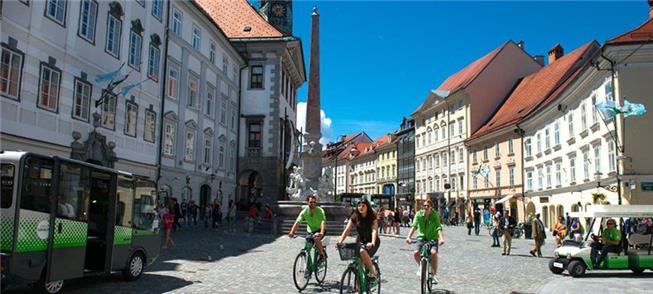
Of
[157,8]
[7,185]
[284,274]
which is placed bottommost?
[284,274]

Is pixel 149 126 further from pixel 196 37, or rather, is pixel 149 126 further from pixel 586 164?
pixel 586 164

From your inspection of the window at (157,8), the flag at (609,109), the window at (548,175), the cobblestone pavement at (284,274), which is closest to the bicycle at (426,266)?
the cobblestone pavement at (284,274)

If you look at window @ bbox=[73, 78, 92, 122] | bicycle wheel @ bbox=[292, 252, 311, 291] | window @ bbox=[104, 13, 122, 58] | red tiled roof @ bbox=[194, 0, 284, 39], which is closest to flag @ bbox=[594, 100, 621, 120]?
bicycle wheel @ bbox=[292, 252, 311, 291]

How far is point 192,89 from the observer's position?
33750 millimetres

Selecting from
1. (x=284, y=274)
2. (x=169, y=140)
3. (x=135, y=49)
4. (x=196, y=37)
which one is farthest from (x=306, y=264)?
(x=196, y=37)

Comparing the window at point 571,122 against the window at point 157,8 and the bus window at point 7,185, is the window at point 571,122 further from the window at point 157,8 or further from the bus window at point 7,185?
the bus window at point 7,185

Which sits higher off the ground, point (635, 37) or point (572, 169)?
point (635, 37)

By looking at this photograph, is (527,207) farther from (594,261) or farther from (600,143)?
(594,261)

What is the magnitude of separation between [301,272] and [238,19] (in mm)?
40243

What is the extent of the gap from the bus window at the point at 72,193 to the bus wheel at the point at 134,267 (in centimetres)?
166

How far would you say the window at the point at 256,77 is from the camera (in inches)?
1758

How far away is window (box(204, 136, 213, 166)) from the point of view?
36.4m

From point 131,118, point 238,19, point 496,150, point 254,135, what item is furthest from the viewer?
point 496,150

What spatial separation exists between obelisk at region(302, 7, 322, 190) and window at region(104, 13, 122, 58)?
9645mm
